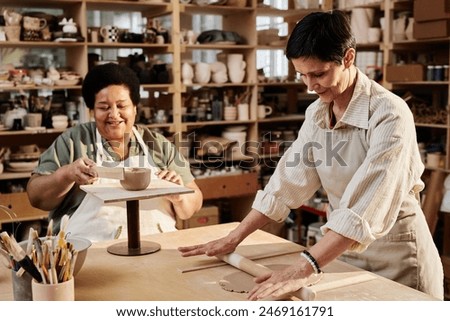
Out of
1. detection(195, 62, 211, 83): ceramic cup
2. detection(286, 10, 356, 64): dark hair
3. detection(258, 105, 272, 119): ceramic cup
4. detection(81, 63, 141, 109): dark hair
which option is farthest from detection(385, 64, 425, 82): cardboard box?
detection(286, 10, 356, 64): dark hair

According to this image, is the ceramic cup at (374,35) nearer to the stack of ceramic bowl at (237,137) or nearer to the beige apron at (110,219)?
the stack of ceramic bowl at (237,137)

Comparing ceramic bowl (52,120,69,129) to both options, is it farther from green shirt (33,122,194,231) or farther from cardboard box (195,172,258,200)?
green shirt (33,122,194,231)

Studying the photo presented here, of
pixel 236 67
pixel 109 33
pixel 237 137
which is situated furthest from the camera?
pixel 237 137

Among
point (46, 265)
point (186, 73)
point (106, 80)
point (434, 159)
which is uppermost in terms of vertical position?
point (186, 73)

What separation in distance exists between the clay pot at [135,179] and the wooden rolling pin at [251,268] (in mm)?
339

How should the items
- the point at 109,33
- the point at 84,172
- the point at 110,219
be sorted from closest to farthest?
the point at 84,172
the point at 110,219
the point at 109,33

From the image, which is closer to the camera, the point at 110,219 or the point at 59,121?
the point at 110,219

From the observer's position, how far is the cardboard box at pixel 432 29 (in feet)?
13.3

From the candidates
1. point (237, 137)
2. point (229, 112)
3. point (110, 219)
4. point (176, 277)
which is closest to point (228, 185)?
point (237, 137)

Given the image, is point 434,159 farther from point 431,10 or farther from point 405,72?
point 431,10

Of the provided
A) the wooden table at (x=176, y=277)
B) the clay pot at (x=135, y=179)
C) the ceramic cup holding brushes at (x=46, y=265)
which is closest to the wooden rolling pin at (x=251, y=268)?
the wooden table at (x=176, y=277)

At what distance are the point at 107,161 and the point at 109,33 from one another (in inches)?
86.1

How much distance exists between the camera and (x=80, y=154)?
7.90 feet

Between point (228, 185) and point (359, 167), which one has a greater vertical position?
point (359, 167)
